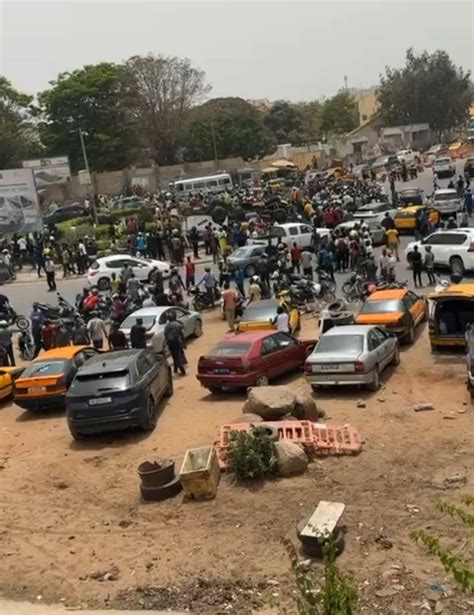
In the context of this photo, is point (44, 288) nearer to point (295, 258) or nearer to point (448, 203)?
point (295, 258)

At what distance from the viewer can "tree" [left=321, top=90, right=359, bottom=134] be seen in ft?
382

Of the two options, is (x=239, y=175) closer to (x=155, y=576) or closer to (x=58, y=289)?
(x=58, y=289)

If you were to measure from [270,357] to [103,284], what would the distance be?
15268mm

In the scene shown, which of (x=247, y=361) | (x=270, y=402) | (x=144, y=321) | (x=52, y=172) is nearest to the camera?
(x=270, y=402)

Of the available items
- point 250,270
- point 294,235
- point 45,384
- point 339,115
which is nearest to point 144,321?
point 45,384

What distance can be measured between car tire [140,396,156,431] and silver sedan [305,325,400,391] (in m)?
3.28

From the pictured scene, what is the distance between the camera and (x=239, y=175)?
70188 mm

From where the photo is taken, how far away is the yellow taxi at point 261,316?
20656 mm

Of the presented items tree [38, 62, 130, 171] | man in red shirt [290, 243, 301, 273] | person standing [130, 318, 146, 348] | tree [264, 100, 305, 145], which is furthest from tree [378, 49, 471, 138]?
person standing [130, 318, 146, 348]

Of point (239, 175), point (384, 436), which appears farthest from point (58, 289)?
point (239, 175)

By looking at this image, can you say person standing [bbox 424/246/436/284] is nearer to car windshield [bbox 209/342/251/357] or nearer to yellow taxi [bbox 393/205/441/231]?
yellow taxi [bbox 393/205/441/231]

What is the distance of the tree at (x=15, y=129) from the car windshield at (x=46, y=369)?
58601 mm

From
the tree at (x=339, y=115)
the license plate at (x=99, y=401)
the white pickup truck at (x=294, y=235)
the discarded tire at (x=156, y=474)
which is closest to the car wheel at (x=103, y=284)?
the white pickup truck at (x=294, y=235)

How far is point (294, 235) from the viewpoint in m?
34.7
